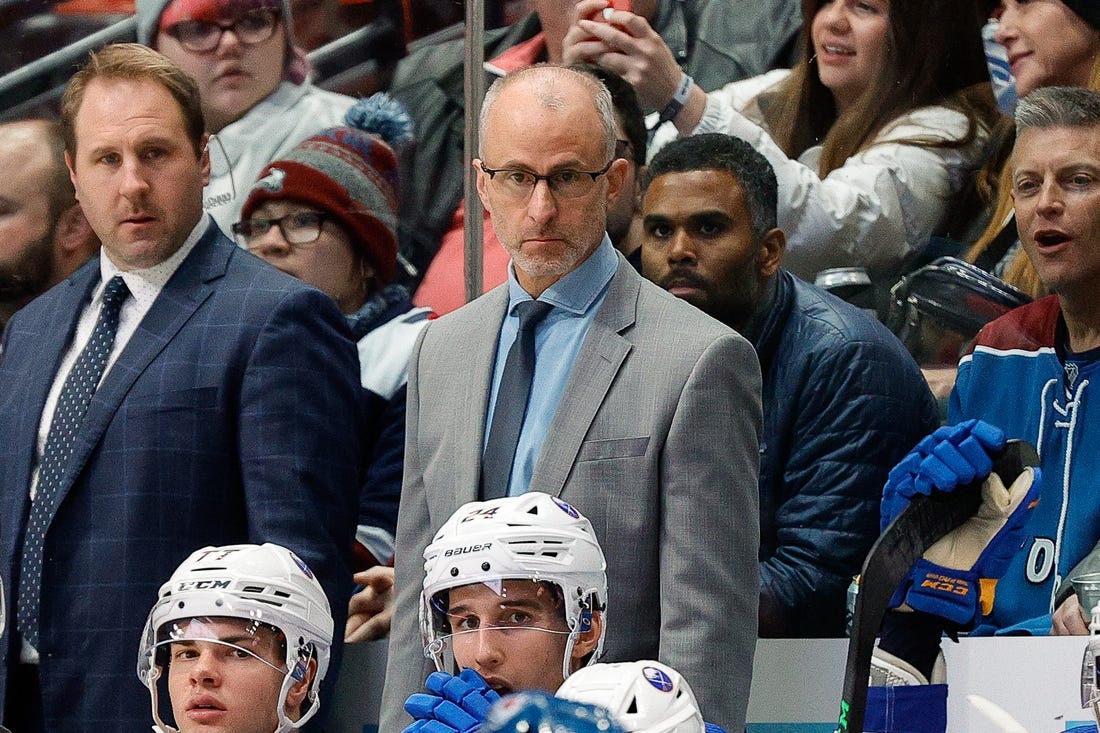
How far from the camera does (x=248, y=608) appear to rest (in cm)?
309

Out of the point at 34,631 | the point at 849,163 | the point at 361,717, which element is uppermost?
the point at 849,163

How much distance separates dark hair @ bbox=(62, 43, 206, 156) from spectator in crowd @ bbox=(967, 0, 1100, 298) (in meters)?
1.70

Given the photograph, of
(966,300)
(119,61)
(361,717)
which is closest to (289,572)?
(361,717)

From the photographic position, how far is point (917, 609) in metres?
3.01

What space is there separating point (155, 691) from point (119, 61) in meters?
1.48

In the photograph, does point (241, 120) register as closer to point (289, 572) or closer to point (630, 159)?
point (630, 159)

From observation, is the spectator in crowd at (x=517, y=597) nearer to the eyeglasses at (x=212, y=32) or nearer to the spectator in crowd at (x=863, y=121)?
the spectator in crowd at (x=863, y=121)

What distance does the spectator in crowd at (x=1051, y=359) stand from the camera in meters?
3.74

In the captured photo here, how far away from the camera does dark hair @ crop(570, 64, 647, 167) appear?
4.23 metres

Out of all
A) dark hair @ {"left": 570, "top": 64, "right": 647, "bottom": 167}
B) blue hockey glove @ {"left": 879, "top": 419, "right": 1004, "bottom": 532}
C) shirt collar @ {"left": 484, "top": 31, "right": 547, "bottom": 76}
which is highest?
shirt collar @ {"left": 484, "top": 31, "right": 547, "bottom": 76}

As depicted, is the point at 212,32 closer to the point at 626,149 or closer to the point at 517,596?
the point at 626,149

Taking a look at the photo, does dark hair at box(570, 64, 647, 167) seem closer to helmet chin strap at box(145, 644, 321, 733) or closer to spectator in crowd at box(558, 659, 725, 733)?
helmet chin strap at box(145, 644, 321, 733)

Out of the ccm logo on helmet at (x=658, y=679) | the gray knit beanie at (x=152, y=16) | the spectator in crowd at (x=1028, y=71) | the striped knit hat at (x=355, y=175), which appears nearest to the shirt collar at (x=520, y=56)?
the striped knit hat at (x=355, y=175)

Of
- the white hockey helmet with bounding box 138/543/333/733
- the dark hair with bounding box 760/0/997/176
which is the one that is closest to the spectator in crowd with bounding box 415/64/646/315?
the dark hair with bounding box 760/0/997/176
